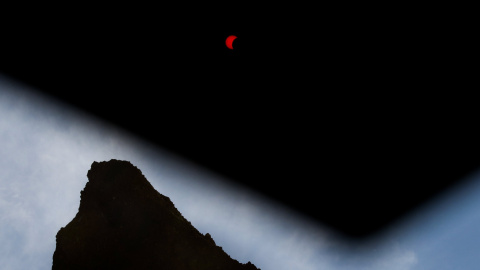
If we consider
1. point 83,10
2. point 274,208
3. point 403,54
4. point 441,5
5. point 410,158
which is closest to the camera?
point 441,5

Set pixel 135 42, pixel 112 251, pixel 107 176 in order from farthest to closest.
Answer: pixel 107 176
pixel 112 251
pixel 135 42

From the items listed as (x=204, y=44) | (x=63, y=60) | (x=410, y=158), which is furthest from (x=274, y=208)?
(x=63, y=60)

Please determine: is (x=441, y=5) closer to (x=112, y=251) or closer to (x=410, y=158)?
(x=410, y=158)

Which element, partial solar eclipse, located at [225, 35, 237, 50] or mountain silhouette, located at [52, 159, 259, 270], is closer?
partial solar eclipse, located at [225, 35, 237, 50]

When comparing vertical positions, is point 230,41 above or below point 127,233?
below

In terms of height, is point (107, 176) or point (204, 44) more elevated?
point (107, 176)

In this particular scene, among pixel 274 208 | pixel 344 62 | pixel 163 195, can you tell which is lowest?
pixel 274 208

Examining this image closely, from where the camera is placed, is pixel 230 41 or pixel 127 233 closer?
pixel 230 41

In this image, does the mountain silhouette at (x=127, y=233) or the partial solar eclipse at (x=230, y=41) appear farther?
the mountain silhouette at (x=127, y=233)
